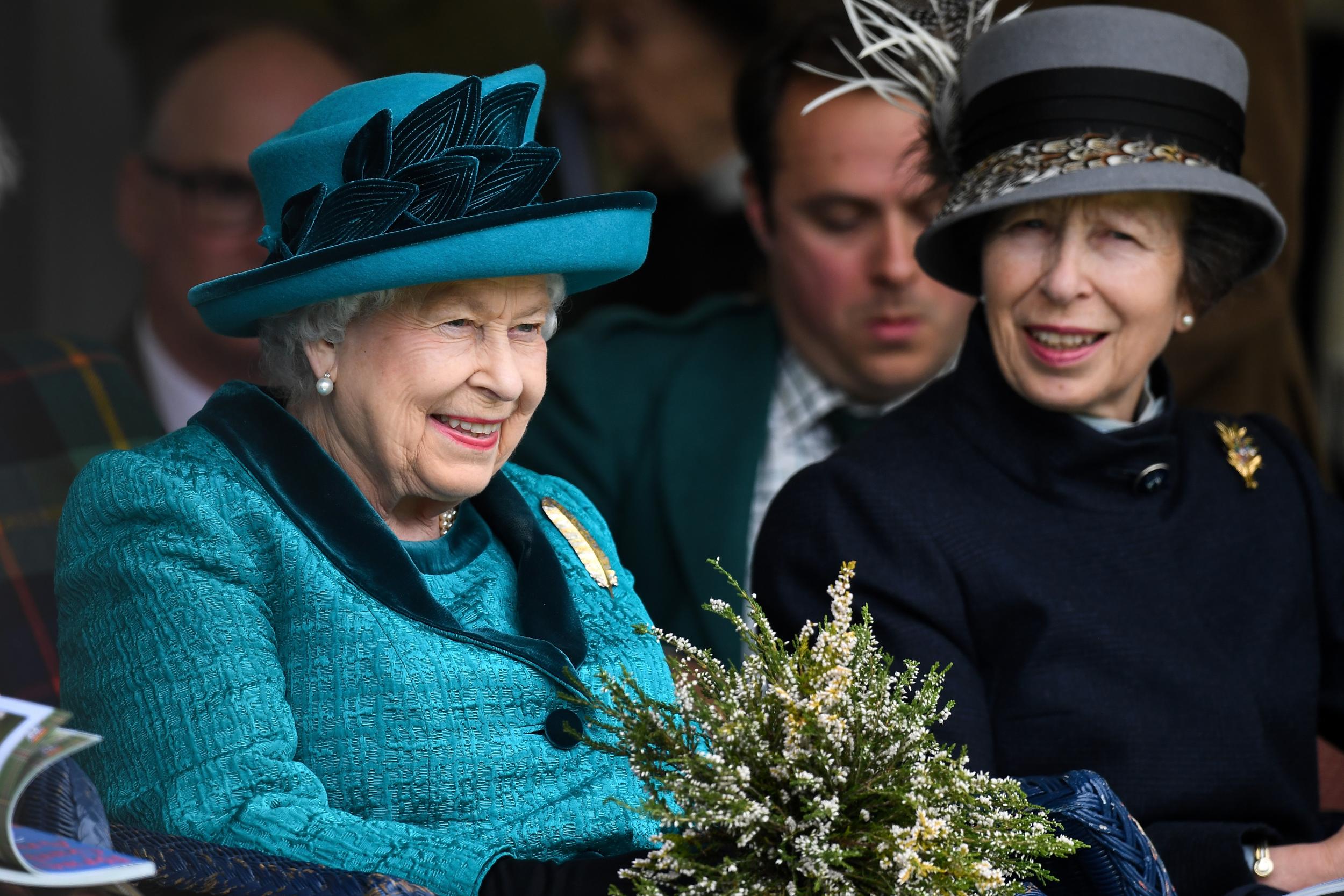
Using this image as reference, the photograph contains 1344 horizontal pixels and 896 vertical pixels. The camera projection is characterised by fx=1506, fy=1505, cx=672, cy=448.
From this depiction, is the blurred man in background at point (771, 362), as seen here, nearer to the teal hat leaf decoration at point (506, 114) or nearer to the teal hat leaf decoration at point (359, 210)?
the teal hat leaf decoration at point (506, 114)

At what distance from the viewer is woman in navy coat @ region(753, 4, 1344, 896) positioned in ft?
8.21

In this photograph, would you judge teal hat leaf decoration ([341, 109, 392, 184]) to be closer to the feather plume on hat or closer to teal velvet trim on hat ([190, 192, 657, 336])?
teal velvet trim on hat ([190, 192, 657, 336])

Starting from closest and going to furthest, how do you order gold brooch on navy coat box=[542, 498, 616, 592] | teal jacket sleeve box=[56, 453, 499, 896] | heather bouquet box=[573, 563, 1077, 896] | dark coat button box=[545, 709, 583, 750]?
heather bouquet box=[573, 563, 1077, 896]
teal jacket sleeve box=[56, 453, 499, 896]
dark coat button box=[545, 709, 583, 750]
gold brooch on navy coat box=[542, 498, 616, 592]

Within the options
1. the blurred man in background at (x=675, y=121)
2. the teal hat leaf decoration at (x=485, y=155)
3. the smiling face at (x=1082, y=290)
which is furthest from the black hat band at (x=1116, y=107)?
the blurred man in background at (x=675, y=121)

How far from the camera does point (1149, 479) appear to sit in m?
2.70

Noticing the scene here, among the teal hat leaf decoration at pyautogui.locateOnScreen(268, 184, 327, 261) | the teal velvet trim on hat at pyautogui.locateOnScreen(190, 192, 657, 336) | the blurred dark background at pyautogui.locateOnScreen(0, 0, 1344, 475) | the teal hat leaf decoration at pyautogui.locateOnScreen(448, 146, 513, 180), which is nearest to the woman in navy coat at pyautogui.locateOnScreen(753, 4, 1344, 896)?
the teal velvet trim on hat at pyautogui.locateOnScreen(190, 192, 657, 336)

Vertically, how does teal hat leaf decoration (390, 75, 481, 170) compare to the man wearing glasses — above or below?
below

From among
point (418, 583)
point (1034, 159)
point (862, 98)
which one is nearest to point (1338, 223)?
point (862, 98)

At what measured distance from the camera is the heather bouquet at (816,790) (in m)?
1.71

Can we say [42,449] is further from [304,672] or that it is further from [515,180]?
[515,180]

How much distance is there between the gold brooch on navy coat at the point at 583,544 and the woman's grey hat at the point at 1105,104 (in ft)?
2.85

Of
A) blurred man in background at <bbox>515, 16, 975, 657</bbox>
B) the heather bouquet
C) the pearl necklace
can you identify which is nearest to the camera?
the heather bouquet

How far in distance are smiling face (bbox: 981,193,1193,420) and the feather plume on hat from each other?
0.86 feet

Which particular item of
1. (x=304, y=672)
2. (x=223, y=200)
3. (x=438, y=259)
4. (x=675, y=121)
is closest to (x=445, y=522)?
(x=304, y=672)
